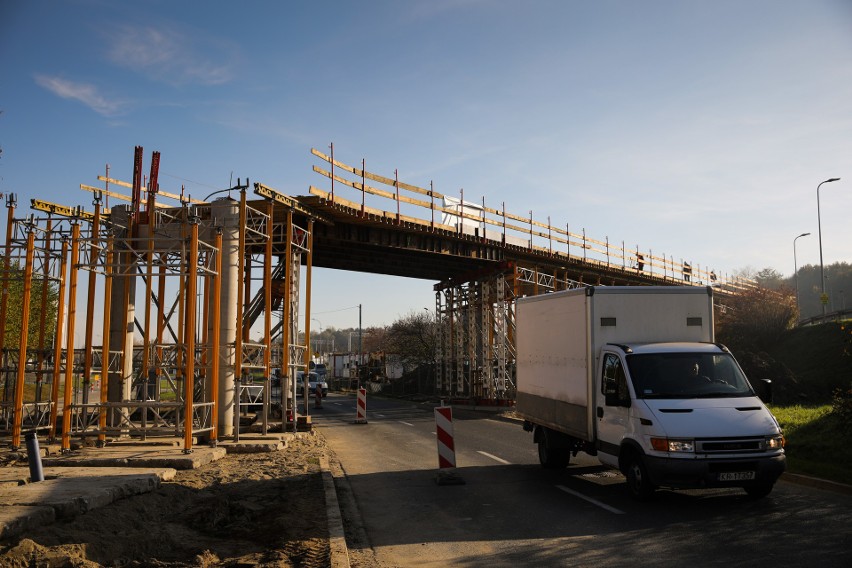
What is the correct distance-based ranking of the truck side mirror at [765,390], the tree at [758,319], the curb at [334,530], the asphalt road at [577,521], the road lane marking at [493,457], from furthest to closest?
the tree at [758,319], the road lane marking at [493,457], the truck side mirror at [765,390], the asphalt road at [577,521], the curb at [334,530]

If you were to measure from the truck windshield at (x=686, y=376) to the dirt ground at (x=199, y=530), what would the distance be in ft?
→ 16.1

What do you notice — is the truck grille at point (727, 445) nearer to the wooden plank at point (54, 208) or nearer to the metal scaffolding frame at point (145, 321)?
the metal scaffolding frame at point (145, 321)

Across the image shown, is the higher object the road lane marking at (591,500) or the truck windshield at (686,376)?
the truck windshield at (686,376)

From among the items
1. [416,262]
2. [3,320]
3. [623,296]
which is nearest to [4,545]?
[623,296]

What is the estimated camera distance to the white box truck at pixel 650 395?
8836 mm

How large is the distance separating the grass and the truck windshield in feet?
8.76

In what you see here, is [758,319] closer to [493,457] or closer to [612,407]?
[493,457]

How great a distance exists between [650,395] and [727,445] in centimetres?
121

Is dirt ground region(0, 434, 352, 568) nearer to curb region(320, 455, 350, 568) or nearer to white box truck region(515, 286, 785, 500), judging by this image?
curb region(320, 455, 350, 568)

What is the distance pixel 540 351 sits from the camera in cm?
1322

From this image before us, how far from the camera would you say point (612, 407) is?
1026cm

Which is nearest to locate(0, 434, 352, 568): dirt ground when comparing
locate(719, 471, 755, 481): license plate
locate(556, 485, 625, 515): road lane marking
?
locate(556, 485, 625, 515): road lane marking

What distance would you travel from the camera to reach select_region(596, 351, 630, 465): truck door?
989 centimetres

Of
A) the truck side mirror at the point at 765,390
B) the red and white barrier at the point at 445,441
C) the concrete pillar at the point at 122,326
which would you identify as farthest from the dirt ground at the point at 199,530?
the concrete pillar at the point at 122,326
